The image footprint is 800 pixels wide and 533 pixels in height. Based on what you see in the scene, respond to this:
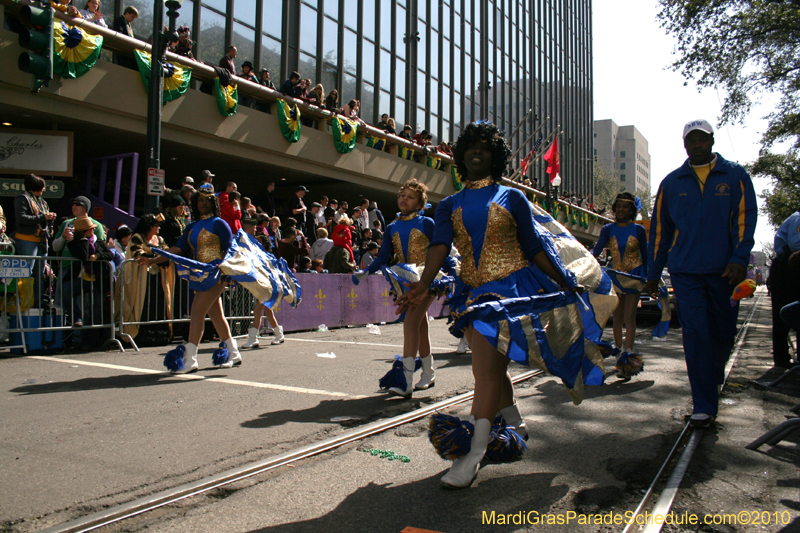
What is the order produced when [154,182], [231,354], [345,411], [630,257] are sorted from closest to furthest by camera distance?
[345,411], [231,354], [630,257], [154,182]

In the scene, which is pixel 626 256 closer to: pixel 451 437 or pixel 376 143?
pixel 451 437

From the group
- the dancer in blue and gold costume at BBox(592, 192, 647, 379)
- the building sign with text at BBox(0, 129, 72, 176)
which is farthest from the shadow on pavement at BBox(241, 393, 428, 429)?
the building sign with text at BBox(0, 129, 72, 176)

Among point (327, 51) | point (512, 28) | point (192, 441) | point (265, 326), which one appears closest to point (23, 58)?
point (265, 326)

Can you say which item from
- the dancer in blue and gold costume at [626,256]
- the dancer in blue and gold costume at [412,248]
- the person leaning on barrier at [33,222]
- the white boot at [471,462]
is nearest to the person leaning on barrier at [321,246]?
the person leaning on barrier at [33,222]

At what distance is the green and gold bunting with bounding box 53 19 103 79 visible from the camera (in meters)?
11.9

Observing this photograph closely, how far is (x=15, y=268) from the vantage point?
7.85 metres

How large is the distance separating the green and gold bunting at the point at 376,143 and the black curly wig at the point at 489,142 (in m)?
18.1

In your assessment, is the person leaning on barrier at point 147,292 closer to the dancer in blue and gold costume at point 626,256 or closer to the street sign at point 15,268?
the street sign at point 15,268

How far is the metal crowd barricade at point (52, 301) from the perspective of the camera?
7.98 m

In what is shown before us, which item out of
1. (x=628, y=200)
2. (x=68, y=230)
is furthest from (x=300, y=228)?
(x=628, y=200)

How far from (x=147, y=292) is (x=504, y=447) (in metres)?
7.30

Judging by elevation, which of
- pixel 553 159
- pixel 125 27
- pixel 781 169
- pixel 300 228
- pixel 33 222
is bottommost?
pixel 33 222

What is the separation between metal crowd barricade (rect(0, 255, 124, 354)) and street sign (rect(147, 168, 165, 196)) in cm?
160

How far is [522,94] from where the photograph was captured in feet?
145
